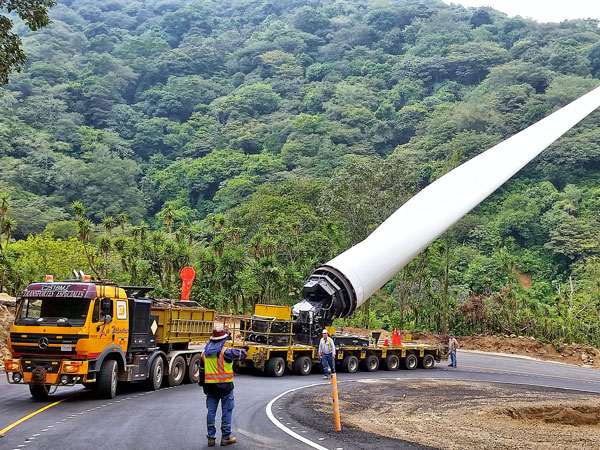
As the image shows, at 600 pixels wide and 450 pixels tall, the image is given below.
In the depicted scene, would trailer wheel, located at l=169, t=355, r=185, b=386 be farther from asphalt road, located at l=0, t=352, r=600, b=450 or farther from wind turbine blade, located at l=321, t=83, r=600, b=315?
wind turbine blade, located at l=321, t=83, r=600, b=315

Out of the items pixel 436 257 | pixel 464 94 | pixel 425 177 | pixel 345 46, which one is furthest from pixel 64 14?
pixel 436 257

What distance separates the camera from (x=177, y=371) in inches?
680

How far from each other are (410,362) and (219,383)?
57.2ft

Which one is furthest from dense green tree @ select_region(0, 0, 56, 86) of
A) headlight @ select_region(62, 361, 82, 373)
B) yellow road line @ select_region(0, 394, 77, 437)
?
yellow road line @ select_region(0, 394, 77, 437)

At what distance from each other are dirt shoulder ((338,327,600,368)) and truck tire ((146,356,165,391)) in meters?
17.4

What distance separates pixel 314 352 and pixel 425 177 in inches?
1961

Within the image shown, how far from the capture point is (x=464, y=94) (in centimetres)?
9575

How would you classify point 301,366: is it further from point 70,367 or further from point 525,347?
point 525,347

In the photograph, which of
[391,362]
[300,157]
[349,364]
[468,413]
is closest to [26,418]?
[468,413]

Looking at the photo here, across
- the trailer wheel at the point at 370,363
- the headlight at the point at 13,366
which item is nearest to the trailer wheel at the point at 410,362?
the trailer wheel at the point at 370,363

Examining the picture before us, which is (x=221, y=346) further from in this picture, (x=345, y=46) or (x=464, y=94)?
(x=345, y=46)

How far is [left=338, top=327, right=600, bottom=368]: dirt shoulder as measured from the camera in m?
33.2

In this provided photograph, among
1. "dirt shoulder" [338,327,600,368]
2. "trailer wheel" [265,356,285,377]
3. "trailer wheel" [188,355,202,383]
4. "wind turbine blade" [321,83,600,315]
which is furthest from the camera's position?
"dirt shoulder" [338,327,600,368]

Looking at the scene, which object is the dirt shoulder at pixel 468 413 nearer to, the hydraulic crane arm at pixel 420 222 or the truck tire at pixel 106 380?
the hydraulic crane arm at pixel 420 222
